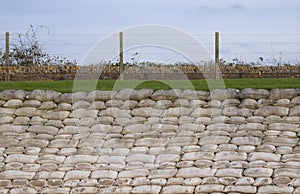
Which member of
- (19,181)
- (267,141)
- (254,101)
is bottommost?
(19,181)

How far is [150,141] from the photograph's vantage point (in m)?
6.52

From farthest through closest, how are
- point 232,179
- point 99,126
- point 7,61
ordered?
1. point 7,61
2. point 99,126
3. point 232,179

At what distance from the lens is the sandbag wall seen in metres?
6.04

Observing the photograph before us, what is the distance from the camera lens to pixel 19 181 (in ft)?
20.5

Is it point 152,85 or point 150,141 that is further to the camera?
point 152,85

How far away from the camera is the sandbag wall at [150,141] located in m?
6.04

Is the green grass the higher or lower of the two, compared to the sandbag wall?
higher

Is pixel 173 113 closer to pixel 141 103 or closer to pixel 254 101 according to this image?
pixel 141 103

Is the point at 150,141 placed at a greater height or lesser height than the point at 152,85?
lesser

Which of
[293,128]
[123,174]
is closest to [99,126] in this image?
[123,174]

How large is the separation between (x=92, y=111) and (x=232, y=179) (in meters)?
1.82

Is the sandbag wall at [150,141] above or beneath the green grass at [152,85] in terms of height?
beneath

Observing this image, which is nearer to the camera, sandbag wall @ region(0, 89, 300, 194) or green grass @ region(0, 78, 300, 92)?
sandbag wall @ region(0, 89, 300, 194)

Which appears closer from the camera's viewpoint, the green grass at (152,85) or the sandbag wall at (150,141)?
the sandbag wall at (150,141)
